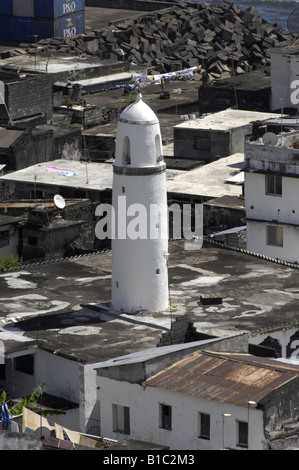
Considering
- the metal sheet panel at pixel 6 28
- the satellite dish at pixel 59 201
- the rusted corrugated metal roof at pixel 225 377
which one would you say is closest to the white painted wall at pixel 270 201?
the satellite dish at pixel 59 201

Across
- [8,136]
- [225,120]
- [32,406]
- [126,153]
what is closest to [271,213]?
[126,153]

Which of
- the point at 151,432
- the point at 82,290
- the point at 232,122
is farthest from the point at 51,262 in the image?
the point at 232,122

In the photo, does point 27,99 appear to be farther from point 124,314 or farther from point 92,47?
point 124,314

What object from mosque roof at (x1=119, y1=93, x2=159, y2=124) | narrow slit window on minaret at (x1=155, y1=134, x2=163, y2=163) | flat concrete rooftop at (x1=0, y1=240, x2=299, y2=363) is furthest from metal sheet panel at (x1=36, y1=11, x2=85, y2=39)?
mosque roof at (x1=119, y1=93, x2=159, y2=124)

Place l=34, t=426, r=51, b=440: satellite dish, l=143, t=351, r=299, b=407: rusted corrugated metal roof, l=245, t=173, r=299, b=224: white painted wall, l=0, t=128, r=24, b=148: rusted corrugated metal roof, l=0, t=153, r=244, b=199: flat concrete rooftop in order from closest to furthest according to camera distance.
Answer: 1. l=143, t=351, r=299, b=407: rusted corrugated metal roof
2. l=34, t=426, r=51, b=440: satellite dish
3. l=245, t=173, r=299, b=224: white painted wall
4. l=0, t=153, r=244, b=199: flat concrete rooftop
5. l=0, t=128, r=24, b=148: rusted corrugated metal roof

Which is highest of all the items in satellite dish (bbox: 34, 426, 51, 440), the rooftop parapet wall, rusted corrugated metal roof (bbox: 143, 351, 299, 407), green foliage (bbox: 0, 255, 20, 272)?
the rooftop parapet wall

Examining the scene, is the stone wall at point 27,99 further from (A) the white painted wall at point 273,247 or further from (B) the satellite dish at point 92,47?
(A) the white painted wall at point 273,247

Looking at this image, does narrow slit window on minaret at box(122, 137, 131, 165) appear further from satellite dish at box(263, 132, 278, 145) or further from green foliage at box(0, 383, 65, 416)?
satellite dish at box(263, 132, 278, 145)
